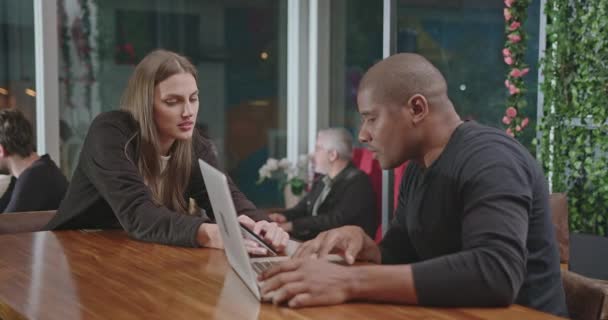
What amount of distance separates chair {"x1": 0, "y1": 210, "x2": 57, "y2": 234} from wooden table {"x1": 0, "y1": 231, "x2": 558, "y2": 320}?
664 millimetres

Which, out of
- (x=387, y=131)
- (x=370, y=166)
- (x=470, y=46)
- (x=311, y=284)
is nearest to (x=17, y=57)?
(x=370, y=166)

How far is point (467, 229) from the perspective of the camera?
5.21ft

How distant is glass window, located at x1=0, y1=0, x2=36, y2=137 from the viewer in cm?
536

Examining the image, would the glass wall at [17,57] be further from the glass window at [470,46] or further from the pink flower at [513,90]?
the pink flower at [513,90]

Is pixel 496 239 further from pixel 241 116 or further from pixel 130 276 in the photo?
pixel 241 116

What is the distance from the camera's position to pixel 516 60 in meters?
4.92

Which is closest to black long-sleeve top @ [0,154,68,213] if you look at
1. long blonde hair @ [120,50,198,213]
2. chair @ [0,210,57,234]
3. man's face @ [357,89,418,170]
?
chair @ [0,210,57,234]

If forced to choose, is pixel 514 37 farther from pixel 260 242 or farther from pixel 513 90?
pixel 260 242

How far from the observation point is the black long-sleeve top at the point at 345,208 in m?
5.02

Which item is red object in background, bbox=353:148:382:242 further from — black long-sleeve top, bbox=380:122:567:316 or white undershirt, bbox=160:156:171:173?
black long-sleeve top, bbox=380:122:567:316

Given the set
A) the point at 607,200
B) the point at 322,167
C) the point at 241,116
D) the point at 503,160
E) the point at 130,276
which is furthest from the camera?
the point at 241,116

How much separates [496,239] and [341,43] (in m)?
5.43

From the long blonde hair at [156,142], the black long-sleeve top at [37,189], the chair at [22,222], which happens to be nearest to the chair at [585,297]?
the long blonde hair at [156,142]

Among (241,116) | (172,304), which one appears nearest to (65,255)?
(172,304)
